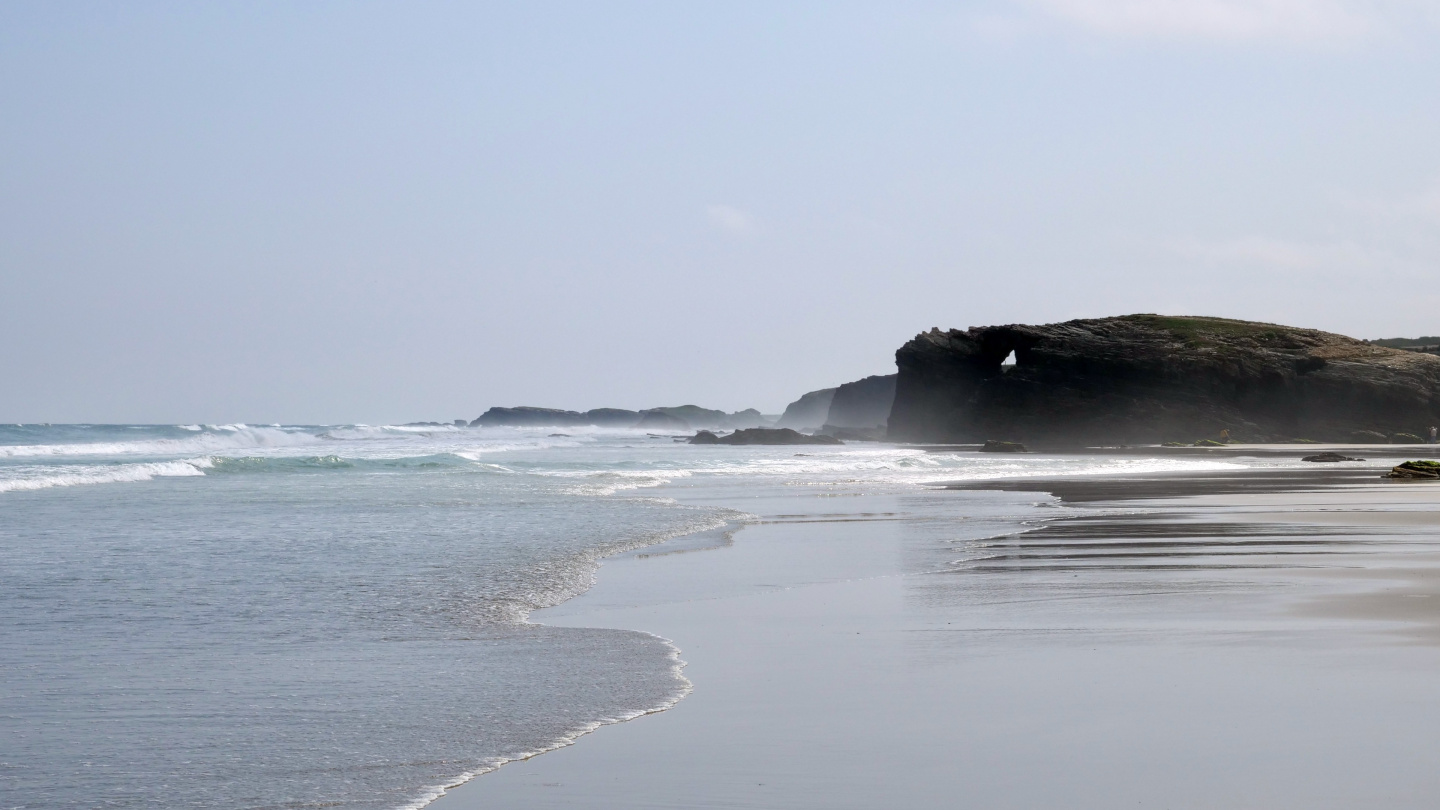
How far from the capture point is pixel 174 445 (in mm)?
65000

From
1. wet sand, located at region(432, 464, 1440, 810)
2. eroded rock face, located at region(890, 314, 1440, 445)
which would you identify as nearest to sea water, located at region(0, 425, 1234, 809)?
wet sand, located at region(432, 464, 1440, 810)

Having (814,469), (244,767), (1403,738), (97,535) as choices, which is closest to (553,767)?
(244,767)

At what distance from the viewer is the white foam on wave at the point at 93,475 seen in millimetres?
29078

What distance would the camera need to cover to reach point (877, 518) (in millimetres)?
18844

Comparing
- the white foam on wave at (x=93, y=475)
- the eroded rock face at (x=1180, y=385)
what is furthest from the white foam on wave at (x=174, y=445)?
the eroded rock face at (x=1180, y=385)

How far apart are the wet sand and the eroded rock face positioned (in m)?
72.2

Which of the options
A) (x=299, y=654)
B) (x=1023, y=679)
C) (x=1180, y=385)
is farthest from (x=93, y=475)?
(x=1180, y=385)

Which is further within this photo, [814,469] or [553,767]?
[814,469]

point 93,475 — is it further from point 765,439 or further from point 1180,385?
Result: point 1180,385

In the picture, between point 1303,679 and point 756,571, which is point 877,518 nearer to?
point 756,571

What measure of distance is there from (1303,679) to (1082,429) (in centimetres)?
8091

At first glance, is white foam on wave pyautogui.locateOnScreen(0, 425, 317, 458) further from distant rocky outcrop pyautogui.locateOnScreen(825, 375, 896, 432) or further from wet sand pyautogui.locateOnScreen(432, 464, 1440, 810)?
distant rocky outcrop pyautogui.locateOnScreen(825, 375, 896, 432)

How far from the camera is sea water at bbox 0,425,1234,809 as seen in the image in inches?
196

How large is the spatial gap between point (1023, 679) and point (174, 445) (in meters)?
67.0
